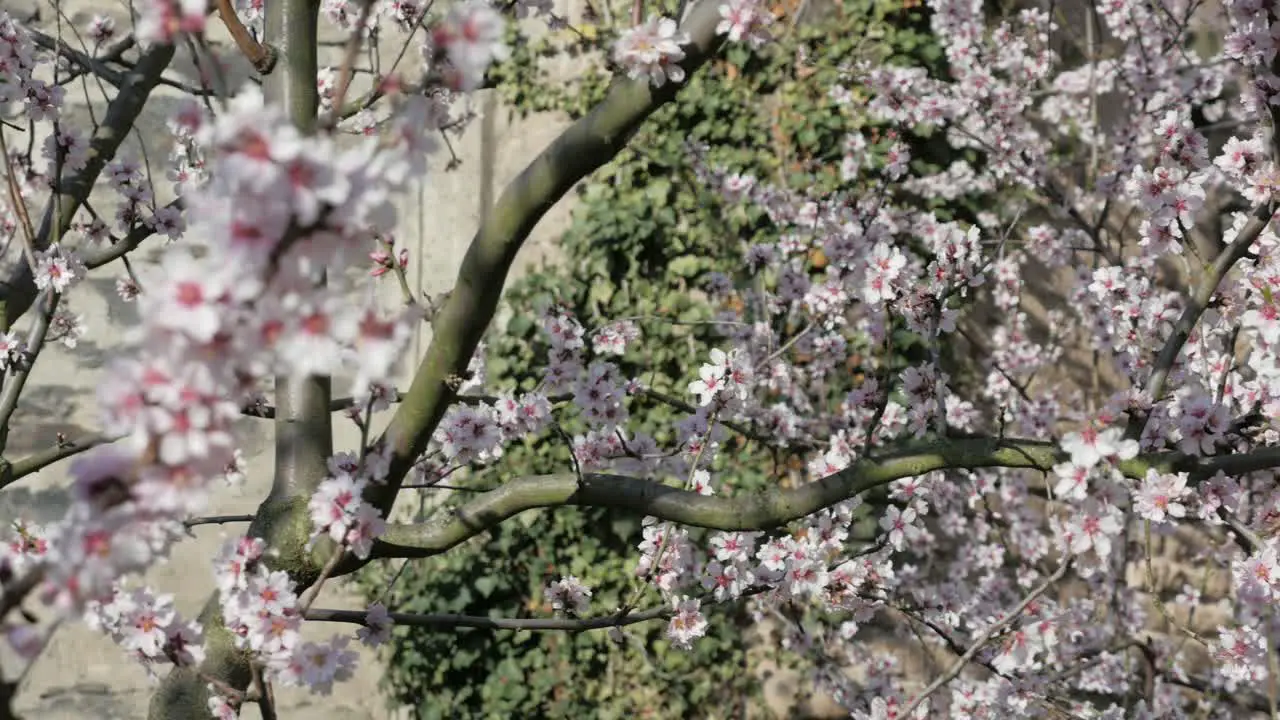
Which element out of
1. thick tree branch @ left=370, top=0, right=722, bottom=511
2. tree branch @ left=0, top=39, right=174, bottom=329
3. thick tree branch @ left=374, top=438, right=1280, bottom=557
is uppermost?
tree branch @ left=0, top=39, right=174, bottom=329

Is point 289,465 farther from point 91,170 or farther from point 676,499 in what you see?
point 91,170

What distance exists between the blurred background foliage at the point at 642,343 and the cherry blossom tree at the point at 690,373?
132 mm

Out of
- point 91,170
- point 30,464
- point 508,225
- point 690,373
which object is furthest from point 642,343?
point 508,225

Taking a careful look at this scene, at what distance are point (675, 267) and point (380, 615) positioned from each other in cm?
259

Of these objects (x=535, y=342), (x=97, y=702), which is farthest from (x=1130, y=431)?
(x=97, y=702)

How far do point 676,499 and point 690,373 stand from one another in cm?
227

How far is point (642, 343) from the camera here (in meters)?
4.17

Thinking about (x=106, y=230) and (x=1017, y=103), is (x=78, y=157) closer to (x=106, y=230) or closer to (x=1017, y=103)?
(x=106, y=230)

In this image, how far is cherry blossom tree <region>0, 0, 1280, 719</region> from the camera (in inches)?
35.9

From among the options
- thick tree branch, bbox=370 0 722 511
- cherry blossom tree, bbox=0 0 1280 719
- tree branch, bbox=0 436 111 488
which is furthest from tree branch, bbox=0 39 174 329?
thick tree branch, bbox=370 0 722 511

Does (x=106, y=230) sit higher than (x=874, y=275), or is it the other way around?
(x=106, y=230)

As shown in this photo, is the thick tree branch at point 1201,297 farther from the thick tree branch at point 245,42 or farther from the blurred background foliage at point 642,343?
the blurred background foliage at point 642,343

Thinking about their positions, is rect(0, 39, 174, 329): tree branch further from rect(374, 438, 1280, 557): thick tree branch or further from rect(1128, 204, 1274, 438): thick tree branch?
rect(1128, 204, 1274, 438): thick tree branch

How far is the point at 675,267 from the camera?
4219 millimetres
